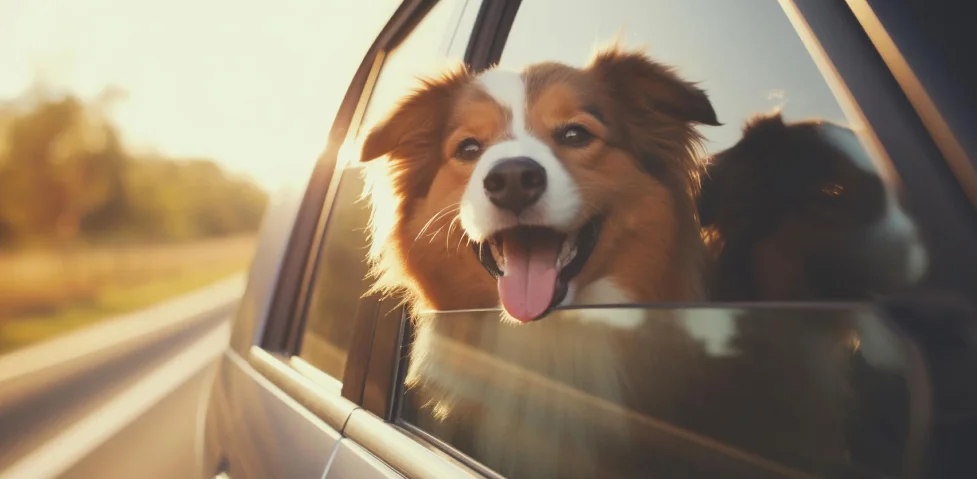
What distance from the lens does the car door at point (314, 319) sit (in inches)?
81.6

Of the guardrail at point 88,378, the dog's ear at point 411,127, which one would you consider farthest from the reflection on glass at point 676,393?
the guardrail at point 88,378

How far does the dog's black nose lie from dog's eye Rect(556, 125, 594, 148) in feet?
0.38

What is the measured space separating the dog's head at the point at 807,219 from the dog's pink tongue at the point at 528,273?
0.40m

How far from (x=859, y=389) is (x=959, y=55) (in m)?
0.37

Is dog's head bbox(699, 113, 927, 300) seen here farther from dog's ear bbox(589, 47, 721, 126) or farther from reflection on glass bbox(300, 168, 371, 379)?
reflection on glass bbox(300, 168, 371, 379)

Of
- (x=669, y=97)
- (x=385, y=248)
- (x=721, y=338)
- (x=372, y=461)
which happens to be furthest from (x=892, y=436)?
(x=385, y=248)

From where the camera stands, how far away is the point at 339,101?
2.76 meters

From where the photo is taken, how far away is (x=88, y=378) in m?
8.93

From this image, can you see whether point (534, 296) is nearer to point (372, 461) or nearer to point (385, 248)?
point (372, 461)

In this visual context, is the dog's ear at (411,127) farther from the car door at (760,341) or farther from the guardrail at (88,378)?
the guardrail at (88,378)

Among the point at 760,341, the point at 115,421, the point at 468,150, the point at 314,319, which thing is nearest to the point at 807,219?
the point at 760,341

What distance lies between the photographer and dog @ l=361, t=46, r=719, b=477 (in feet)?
4.55

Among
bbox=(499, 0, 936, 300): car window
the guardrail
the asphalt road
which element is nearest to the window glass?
bbox=(499, 0, 936, 300): car window

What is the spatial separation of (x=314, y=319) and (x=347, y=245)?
0.42 m
